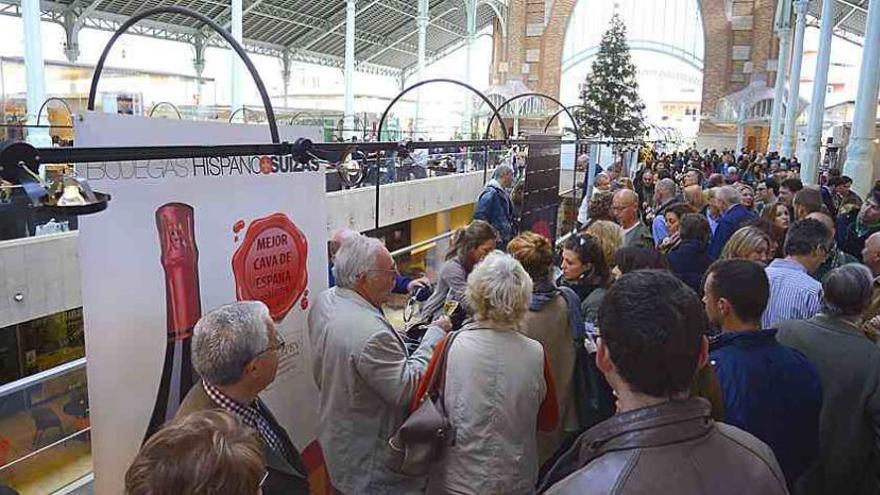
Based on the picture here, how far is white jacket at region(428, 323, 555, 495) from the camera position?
236cm

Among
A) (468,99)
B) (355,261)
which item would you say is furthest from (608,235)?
(468,99)

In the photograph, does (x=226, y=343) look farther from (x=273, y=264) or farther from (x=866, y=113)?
(x=866, y=113)

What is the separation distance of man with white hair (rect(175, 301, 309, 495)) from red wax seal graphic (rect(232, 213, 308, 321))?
20.1 inches

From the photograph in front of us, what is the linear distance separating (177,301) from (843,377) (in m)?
2.36

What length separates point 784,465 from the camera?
7.55ft

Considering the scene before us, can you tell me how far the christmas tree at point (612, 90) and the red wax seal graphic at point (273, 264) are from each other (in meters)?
25.7

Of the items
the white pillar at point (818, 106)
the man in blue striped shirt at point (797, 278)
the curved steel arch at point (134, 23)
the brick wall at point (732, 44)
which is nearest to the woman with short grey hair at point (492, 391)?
the curved steel arch at point (134, 23)

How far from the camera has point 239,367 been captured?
6.25 feet

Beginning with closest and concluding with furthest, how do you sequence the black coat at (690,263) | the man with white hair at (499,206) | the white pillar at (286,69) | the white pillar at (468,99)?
the black coat at (690,263) → the man with white hair at (499,206) → the white pillar at (468,99) → the white pillar at (286,69)

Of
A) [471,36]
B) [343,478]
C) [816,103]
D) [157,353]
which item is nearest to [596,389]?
[343,478]

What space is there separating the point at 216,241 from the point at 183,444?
3.89 ft

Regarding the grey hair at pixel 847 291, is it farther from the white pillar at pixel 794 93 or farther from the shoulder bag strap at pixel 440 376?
the white pillar at pixel 794 93

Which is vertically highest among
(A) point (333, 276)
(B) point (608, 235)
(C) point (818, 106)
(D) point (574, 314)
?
(C) point (818, 106)

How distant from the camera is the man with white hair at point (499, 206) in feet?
20.2
